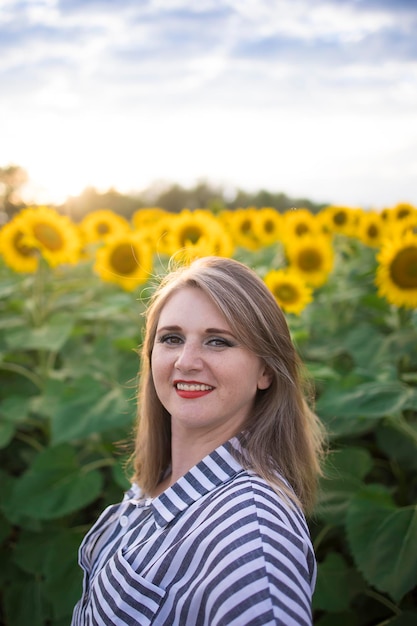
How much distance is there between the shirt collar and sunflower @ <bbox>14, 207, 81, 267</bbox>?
242cm

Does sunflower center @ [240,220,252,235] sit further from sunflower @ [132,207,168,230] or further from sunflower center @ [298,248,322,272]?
sunflower center @ [298,248,322,272]

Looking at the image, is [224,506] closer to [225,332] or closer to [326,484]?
[225,332]

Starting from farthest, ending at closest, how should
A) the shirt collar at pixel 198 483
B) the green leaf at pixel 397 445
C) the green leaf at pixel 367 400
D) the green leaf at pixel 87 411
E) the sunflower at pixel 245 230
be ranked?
the sunflower at pixel 245 230 → the green leaf at pixel 397 445 → the green leaf at pixel 87 411 → the green leaf at pixel 367 400 → the shirt collar at pixel 198 483

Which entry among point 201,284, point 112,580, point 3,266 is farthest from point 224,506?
point 3,266

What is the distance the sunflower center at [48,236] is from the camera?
3.68 metres

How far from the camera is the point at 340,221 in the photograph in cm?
525

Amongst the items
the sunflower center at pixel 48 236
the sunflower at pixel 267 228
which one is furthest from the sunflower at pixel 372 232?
the sunflower center at pixel 48 236

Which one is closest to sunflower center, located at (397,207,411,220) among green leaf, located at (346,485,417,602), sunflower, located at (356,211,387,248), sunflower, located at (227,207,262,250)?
sunflower, located at (356,211,387,248)

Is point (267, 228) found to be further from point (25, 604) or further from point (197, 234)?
point (25, 604)

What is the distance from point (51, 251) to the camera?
369 cm

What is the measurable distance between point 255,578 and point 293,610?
8 cm

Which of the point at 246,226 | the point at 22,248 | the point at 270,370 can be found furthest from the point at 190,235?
the point at 270,370

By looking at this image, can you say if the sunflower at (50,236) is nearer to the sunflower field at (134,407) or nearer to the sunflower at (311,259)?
the sunflower field at (134,407)

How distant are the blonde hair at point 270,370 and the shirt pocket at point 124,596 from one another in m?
0.34
